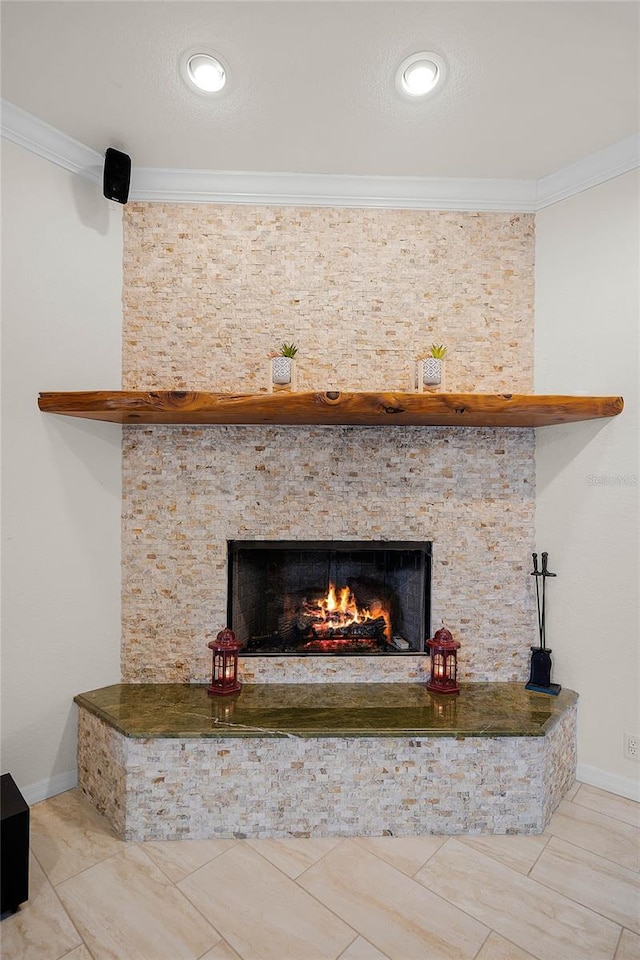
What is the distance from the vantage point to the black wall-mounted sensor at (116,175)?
90.8 inches

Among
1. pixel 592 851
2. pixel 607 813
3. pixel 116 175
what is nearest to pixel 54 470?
pixel 116 175

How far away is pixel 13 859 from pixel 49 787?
65cm

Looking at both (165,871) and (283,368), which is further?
(283,368)

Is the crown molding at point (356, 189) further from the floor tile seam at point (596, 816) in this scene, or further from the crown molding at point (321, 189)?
the floor tile seam at point (596, 816)

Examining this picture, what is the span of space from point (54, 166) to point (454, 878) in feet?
10.7

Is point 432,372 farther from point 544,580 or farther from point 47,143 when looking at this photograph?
point 47,143

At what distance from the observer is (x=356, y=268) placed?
2.52 m

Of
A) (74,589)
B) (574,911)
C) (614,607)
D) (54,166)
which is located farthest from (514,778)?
(54,166)

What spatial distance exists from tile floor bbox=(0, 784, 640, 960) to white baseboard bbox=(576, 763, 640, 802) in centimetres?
17

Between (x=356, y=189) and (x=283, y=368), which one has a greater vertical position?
(x=356, y=189)

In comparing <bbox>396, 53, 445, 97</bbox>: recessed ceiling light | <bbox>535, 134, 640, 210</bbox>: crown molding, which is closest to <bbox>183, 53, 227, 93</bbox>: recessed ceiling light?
<bbox>396, 53, 445, 97</bbox>: recessed ceiling light

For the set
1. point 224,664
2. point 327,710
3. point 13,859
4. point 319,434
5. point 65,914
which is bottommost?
point 65,914

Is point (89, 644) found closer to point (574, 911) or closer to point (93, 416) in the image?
point (93, 416)

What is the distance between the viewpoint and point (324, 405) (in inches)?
78.9
